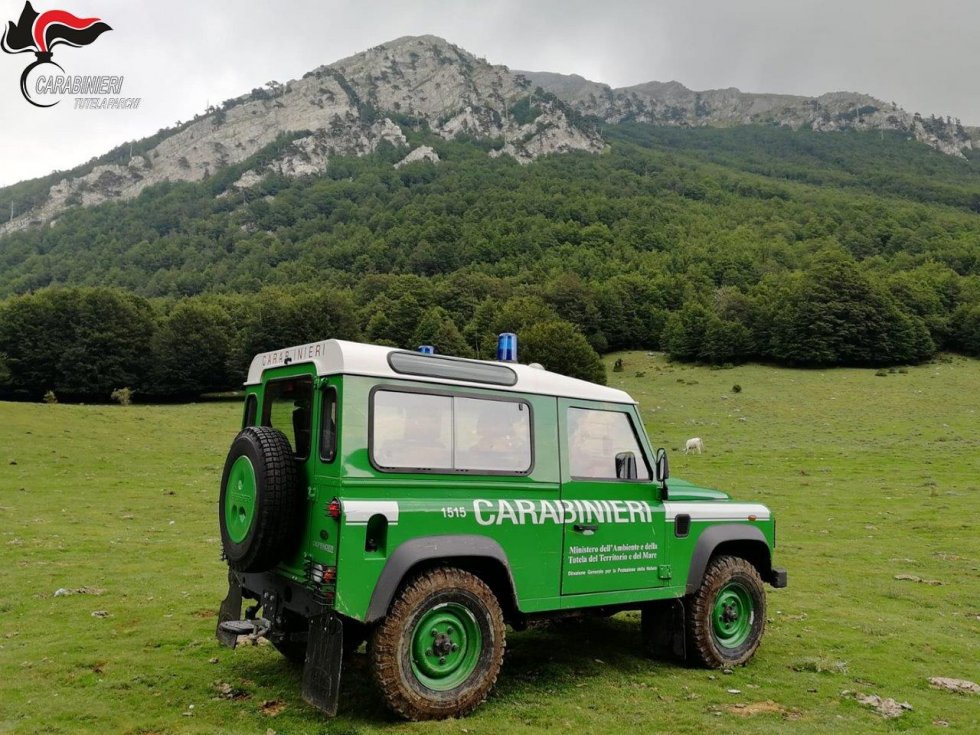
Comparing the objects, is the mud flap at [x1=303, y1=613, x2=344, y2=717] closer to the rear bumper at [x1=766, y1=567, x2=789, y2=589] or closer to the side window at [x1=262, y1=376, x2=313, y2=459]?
the side window at [x1=262, y1=376, x2=313, y2=459]

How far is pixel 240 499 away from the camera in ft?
22.3

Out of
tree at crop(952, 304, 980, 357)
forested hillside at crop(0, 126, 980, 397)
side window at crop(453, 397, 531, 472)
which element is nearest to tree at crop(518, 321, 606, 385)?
forested hillside at crop(0, 126, 980, 397)

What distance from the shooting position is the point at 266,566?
6453 millimetres

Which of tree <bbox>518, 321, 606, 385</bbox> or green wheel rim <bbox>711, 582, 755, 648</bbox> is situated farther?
tree <bbox>518, 321, 606, 385</bbox>

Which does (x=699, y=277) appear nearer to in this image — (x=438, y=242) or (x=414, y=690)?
(x=438, y=242)

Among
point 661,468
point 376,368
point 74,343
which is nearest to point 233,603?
point 376,368

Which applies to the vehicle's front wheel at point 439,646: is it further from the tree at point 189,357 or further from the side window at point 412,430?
the tree at point 189,357

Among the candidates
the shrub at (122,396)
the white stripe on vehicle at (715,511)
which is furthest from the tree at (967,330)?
the shrub at (122,396)

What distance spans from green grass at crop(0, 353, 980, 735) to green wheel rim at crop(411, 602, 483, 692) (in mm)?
→ 442

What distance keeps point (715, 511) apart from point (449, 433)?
412cm

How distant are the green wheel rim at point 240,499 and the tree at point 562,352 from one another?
58.8 meters

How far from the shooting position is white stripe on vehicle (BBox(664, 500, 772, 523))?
831 centimetres

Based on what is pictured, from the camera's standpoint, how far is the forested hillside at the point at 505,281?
7731 cm

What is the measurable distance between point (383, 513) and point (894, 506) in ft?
82.6
